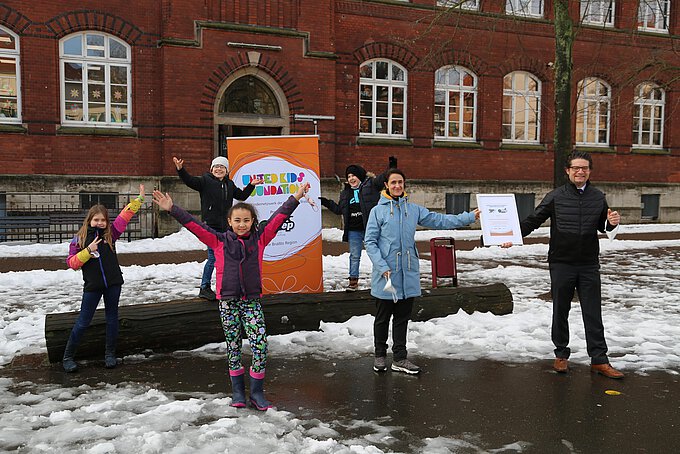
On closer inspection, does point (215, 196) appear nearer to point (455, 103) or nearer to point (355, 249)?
point (355, 249)

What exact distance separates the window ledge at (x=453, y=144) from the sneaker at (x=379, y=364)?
52.2ft

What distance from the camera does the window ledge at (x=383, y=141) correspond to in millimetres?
19844

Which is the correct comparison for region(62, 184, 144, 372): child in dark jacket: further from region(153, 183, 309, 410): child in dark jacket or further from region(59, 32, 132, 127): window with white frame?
region(59, 32, 132, 127): window with white frame

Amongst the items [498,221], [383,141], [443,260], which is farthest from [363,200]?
[383,141]

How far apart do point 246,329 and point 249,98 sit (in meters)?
14.7

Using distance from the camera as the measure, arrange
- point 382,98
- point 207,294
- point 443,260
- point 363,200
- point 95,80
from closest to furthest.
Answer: point 207,294 → point 363,200 → point 443,260 → point 95,80 → point 382,98

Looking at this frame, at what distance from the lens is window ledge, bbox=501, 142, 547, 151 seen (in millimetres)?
21969

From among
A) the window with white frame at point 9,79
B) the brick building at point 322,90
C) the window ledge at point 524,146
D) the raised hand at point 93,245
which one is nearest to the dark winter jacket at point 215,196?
the raised hand at point 93,245

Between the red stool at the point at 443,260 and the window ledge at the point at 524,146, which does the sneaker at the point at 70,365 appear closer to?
the red stool at the point at 443,260

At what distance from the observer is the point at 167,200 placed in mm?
4820

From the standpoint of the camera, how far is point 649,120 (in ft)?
80.2

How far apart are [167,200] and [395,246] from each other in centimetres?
199

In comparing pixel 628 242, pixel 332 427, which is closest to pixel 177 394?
pixel 332 427

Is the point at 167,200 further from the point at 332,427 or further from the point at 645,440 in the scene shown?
the point at 645,440
